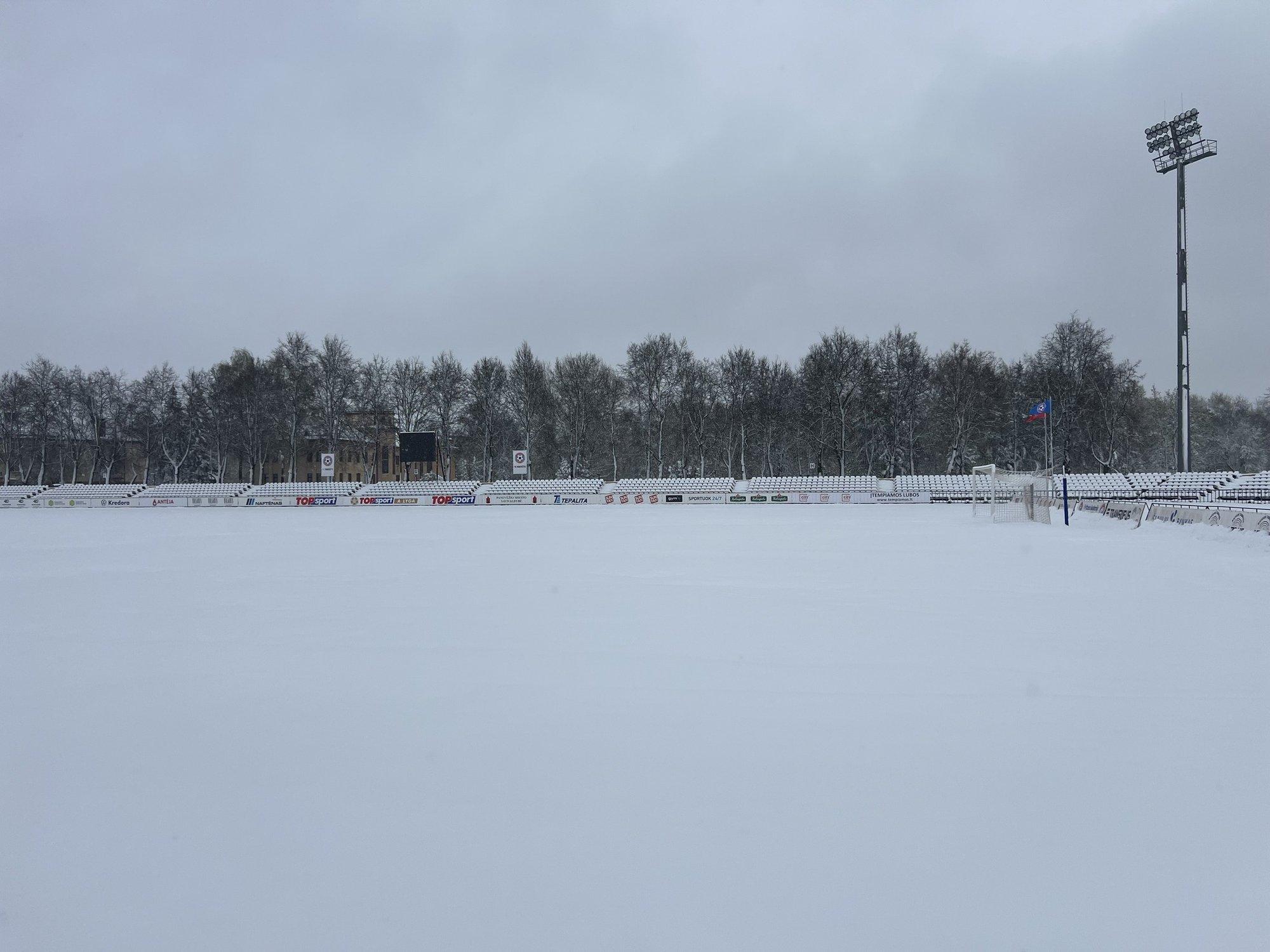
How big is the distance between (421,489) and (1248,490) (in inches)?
1941

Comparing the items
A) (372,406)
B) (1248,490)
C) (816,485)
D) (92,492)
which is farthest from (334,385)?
(1248,490)

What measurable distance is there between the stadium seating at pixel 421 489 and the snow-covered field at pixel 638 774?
46134 mm

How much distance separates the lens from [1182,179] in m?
38.9

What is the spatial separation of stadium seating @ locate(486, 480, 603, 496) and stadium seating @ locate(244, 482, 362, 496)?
421 inches

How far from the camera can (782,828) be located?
2.94m

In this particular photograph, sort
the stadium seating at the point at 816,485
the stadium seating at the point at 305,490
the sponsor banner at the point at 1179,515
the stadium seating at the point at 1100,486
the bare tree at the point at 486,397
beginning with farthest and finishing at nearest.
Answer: the bare tree at the point at 486,397
the stadium seating at the point at 305,490
the stadium seating at the point at 816,485
the stadium seating at the point at 1100,486
the sponsor banner at the point at 1179,515

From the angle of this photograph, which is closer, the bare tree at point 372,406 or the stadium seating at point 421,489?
the stadium seating at point 421,489

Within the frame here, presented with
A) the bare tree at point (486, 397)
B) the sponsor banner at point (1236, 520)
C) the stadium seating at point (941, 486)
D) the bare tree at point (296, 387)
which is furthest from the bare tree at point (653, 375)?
the sponsor banner at point (1236, 520)

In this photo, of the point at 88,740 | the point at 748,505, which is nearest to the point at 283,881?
the point at 88,740

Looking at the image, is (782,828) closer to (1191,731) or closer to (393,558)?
(1191,731)

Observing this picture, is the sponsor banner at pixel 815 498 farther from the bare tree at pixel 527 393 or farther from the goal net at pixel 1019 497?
the bare tree at pixel 527 393

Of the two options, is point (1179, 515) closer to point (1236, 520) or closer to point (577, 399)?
point (1236, 520)

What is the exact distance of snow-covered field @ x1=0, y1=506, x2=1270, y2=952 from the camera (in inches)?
94.3

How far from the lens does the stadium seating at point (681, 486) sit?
51.3 metres
